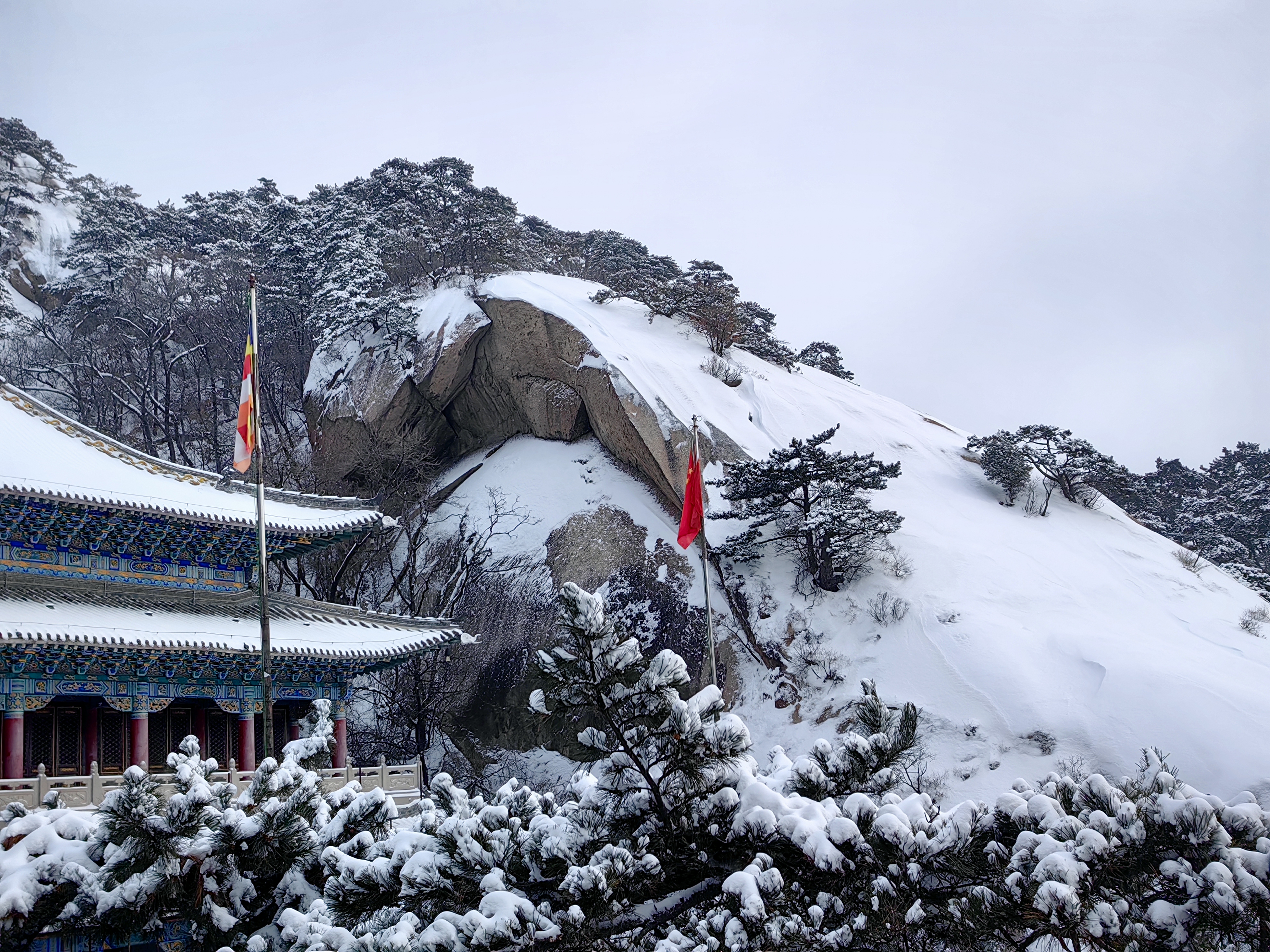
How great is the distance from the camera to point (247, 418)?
1505 cm

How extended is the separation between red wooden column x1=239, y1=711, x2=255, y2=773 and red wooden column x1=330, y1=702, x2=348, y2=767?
1290 millimetres

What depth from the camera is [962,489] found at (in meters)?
29.0

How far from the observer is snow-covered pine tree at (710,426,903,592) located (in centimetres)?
2450

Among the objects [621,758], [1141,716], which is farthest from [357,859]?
[1141,716]

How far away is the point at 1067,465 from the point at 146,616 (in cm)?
2255

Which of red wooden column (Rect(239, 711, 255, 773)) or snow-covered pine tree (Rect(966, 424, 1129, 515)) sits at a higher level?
snow-covered pine tree (Rect(966, 424, 1129, 515))

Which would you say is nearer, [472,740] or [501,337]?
[472,740]

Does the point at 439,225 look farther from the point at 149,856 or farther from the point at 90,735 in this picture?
the point at 149,856

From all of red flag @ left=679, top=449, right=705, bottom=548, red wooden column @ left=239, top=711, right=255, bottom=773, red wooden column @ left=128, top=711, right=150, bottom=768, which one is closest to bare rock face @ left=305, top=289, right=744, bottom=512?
red flag @ left=679, top=449, right=705, bottom=548

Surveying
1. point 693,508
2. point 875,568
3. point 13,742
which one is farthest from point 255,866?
point 875,568

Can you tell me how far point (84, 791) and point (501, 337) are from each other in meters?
20.6

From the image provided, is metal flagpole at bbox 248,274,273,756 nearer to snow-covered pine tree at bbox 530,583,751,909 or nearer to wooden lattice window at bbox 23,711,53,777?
wooden lattice window at bbox 23,711,53,777

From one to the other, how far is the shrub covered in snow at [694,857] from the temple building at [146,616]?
8874mm

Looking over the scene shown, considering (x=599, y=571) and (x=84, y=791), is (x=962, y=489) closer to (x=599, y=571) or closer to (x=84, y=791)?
(x=599, y=571)
